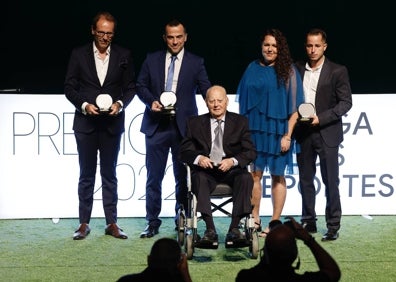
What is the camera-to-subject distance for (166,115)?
7.43 metres

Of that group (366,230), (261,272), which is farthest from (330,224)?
(261,272)

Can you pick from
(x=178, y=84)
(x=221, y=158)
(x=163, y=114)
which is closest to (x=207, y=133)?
(x=221, y=158)

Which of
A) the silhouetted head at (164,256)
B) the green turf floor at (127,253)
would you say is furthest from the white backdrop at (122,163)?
the silhouetted head at (164,256)

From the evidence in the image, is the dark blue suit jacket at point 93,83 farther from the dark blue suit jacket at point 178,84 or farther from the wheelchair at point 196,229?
the wheelchair at point 196,229

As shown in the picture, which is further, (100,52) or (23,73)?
(23,73)

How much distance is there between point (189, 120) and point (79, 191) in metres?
1.10

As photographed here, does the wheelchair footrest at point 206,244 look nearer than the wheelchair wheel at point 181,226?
Yes

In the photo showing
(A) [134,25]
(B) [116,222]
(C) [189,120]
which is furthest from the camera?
(A) [134,25]

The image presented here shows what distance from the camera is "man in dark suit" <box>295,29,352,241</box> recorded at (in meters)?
7.34

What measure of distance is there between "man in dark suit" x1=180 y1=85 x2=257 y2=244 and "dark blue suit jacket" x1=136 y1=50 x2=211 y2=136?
1.25ft

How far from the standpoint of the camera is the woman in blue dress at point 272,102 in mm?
7254

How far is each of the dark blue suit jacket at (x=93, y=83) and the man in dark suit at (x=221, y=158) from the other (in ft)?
2.14

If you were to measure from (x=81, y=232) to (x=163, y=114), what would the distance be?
44.5 inches

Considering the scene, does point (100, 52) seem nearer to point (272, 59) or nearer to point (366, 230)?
point (272, 59)
